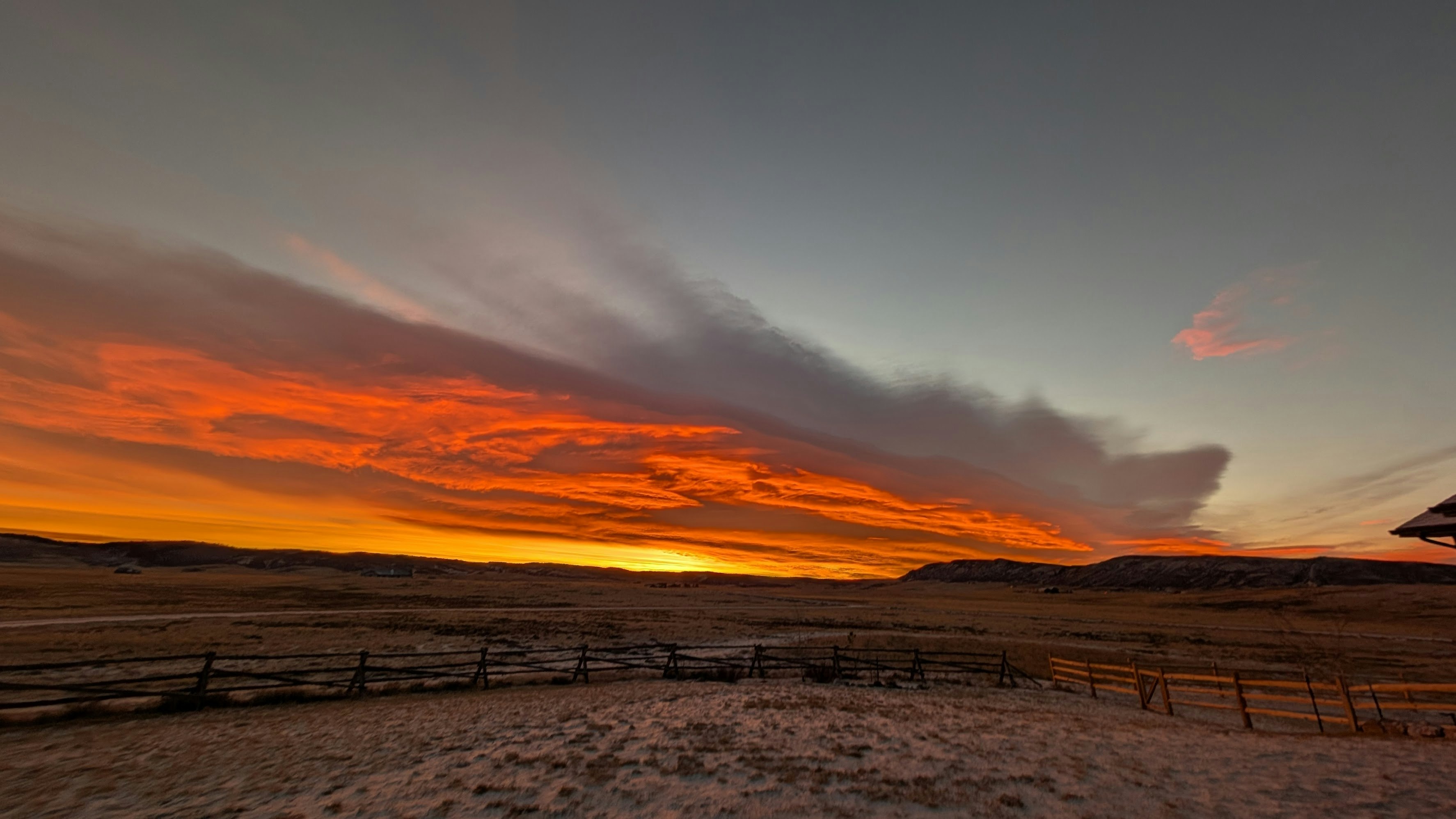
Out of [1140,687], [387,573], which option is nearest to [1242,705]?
[1140,687]

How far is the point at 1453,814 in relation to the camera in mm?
9875

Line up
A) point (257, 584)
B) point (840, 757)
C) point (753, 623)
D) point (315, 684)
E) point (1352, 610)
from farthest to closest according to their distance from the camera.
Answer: point (257, 584)
point (1352, 610)
point (753, 623)
point (315, 684)
point (840, 757)

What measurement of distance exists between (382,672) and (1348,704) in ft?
107

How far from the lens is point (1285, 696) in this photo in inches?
807

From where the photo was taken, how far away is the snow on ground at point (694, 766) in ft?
34.5

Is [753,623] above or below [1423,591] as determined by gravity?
below

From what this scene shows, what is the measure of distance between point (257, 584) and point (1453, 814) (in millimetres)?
136916

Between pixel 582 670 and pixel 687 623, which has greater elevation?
pixel 687 623

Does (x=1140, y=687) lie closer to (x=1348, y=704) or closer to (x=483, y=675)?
(x=1348, y=704)

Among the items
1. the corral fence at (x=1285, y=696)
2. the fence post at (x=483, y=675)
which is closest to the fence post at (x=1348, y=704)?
the corral fence at (x=1285, y=696)

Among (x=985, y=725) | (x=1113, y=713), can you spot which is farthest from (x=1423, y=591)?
(x=985, y=725)

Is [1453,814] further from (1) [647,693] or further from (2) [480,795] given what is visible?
(1) [647,693]

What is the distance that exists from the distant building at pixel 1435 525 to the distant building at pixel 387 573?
18490 centimetres

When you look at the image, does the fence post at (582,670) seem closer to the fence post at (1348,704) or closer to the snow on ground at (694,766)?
the snow on ground at (694,766)
